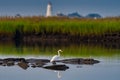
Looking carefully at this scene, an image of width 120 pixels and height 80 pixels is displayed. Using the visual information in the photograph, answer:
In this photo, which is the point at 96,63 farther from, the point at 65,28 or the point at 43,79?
the point at 65,28


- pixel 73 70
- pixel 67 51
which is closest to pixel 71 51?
pixel 67 51

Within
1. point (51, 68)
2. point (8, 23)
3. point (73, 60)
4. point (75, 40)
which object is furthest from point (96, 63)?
point (8, 23)

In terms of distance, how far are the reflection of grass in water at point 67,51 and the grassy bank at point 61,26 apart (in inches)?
251

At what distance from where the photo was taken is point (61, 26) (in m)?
38.8

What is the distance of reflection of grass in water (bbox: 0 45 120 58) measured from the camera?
27491 mm

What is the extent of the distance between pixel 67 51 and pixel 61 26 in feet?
31.6

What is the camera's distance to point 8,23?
39.3m

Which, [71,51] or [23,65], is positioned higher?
[71,51]

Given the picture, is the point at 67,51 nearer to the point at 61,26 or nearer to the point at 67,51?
the point at 67,51

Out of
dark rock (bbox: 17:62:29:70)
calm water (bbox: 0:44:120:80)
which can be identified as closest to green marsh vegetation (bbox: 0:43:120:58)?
calm water (bbox: 0:44:120:80)

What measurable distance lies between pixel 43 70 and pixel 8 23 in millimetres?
18225

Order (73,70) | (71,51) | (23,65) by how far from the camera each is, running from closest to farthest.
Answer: (73,70)
(23,65)
(71,51)

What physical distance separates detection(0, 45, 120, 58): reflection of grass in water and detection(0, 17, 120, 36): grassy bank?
6.38 m

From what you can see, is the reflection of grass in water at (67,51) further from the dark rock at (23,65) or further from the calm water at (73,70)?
the dark rock at (23,65)
